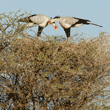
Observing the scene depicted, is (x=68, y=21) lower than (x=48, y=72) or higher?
higher

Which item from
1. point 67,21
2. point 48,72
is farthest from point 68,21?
point 48,72

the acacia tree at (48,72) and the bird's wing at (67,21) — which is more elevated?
the bird's wing at (67,21)

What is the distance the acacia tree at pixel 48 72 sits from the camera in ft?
32.9

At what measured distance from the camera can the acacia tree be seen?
1004 centimetres

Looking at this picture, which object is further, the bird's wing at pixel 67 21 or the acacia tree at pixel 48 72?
the bird's wing at pixel 67 21

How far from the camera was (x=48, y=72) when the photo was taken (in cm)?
1033

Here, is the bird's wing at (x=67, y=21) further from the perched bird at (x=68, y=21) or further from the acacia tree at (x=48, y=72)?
the acacia tree at (x=48, y=72)

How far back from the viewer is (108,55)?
12.0 metres

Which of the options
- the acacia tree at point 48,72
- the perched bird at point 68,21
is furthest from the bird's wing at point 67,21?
the acacia tree at point 48,72

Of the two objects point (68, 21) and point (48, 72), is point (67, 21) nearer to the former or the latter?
point (68, 21)

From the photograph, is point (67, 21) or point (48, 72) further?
point (67, 21)

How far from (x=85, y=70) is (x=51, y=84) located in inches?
97.2

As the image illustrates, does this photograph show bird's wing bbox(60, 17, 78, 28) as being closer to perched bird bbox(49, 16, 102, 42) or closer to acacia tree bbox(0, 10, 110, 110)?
perched bird bbox(49, 16, 102, 42)

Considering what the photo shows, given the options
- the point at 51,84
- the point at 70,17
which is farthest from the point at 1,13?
the point at 70,17
